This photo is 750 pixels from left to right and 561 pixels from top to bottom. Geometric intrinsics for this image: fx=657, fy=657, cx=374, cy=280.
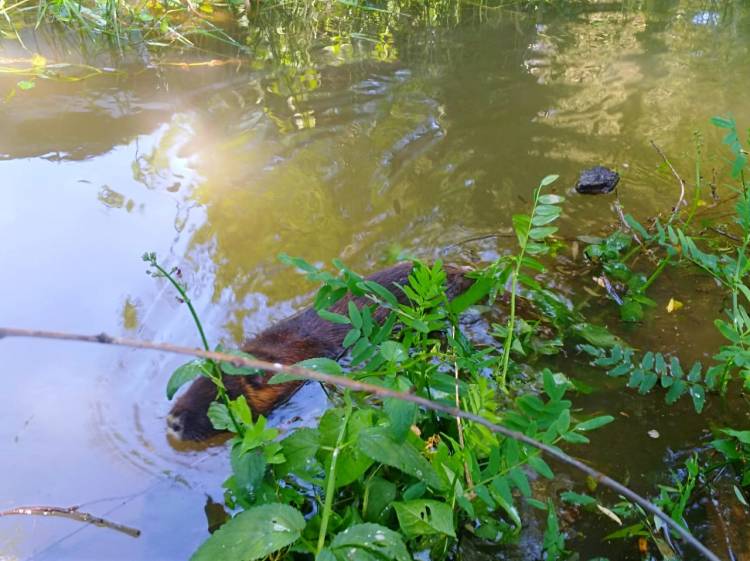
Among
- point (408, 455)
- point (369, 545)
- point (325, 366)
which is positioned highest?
point (325, 366)

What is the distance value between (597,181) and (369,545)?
3258 millimetres

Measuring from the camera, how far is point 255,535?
1612 millimetres

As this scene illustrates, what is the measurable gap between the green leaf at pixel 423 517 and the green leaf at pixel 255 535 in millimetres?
313

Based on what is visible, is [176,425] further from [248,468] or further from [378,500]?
[378,500]

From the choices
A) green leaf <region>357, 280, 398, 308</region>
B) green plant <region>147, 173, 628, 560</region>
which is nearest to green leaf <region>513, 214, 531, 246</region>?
green plant <region>147, 173, 628, 560</region>

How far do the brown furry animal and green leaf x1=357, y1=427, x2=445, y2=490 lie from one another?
1269 mm

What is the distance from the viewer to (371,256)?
3.93 meters

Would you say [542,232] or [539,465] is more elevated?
[542,232]

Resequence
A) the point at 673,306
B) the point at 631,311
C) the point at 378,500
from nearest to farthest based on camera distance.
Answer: the point at 378,500 < the point at 631,311 < the point at 673,306

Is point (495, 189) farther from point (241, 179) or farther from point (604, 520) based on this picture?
point (604, 520)

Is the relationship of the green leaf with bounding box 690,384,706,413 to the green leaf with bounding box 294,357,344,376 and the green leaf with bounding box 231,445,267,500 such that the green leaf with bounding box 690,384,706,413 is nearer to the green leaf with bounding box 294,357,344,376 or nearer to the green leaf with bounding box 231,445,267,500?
the green leaf with bounding box 294,357,344,376

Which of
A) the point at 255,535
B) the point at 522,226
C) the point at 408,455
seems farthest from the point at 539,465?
the point at 522,226

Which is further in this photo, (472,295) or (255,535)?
(472,295)

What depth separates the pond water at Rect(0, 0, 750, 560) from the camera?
259 centimetres
